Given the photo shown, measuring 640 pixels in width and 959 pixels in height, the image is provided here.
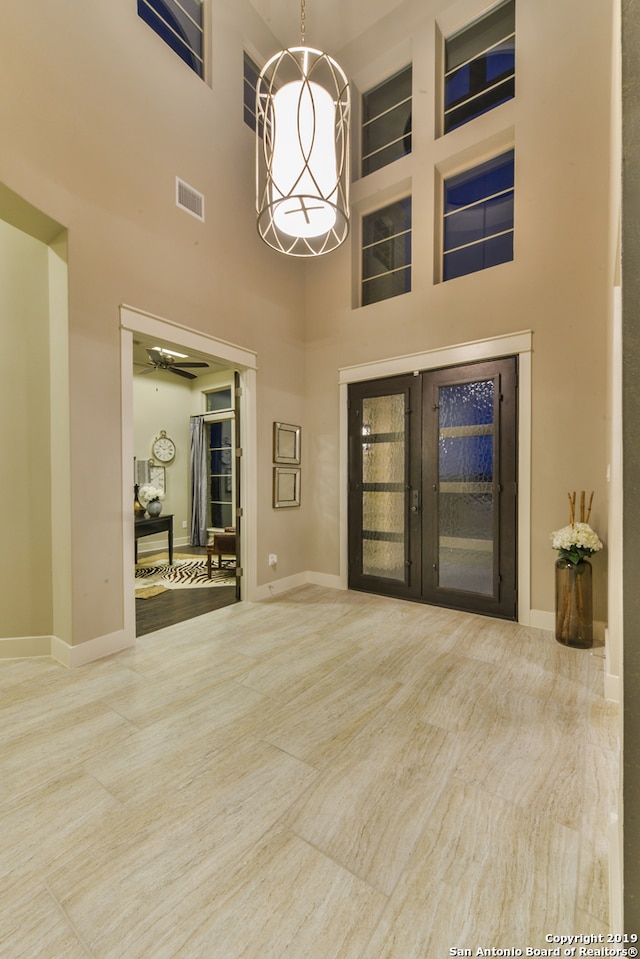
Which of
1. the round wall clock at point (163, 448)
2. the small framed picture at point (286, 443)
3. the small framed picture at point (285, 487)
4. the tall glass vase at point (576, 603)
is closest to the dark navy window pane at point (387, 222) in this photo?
the small framed picture at point (286, 443)

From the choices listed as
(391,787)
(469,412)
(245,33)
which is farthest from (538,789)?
(245,33)

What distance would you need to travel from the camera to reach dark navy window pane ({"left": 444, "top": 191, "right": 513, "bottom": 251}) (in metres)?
3.74

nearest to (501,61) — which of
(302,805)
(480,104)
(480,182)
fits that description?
(480,104)

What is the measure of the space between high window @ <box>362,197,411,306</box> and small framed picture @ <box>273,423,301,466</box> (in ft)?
5.72

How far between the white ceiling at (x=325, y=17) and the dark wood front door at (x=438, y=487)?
3837 mm

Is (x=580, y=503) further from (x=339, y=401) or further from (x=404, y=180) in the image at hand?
(x=404, y=180)

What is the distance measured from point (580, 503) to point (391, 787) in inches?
101

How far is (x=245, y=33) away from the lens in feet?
13.5

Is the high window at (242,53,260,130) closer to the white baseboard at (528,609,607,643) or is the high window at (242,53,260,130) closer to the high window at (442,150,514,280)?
the high window at (442,150,514,280)

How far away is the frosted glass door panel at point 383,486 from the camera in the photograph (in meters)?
4.19

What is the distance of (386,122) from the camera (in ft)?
14.9

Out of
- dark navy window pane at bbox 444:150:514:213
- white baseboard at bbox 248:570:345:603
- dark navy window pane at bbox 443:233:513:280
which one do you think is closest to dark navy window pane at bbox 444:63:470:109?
dark navy window pane at bbox 444:150:514:213

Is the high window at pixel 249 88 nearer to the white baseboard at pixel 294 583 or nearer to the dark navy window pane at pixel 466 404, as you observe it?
the dark navy window pane at pixel 466 404

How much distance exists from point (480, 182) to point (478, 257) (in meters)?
0.74
